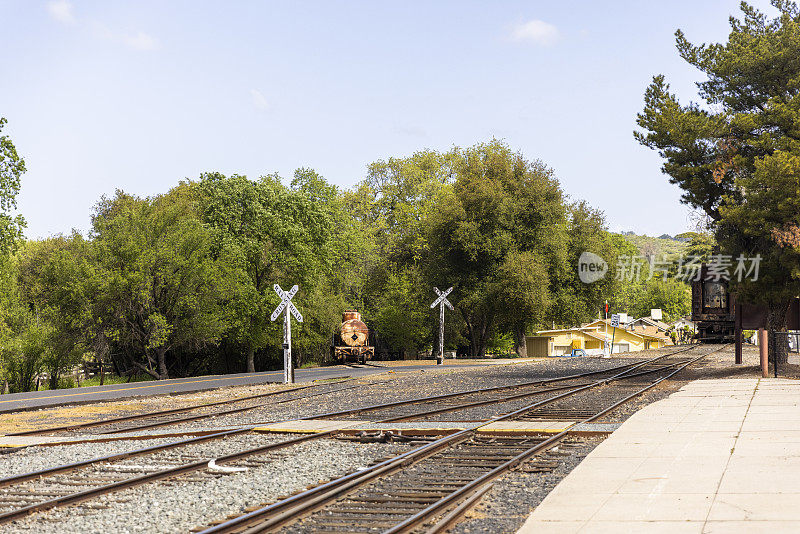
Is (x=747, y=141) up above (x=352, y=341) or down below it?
above

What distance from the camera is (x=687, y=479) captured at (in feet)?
29.7

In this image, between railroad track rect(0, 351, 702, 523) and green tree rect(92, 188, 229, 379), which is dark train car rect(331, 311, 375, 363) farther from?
railroad track rect(0, 351, 702, 523)

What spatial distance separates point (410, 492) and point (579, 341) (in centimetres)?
7688

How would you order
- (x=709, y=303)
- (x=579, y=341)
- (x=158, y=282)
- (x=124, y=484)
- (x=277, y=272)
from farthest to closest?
(x=579, y=341) → (x=709, y=303) → (x=277, y=272) → (x=158, y=282) → (x=124, y=484)

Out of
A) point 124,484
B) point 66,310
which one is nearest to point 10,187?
point 66,310

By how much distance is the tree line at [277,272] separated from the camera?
138 ft

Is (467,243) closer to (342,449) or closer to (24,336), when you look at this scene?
(24,336)

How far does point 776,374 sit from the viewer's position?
82.0ft

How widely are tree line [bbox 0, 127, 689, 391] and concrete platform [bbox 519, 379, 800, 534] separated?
30.4 m

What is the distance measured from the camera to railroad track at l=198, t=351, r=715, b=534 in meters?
7.66

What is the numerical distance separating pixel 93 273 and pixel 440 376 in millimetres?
19818

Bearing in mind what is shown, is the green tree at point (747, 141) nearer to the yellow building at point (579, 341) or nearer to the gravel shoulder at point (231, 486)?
the gravel shoulder at point (231, 486)

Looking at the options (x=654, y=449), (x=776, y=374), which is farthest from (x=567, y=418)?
(x=776, y=374)

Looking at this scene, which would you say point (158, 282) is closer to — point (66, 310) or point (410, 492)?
point (66, 310)
